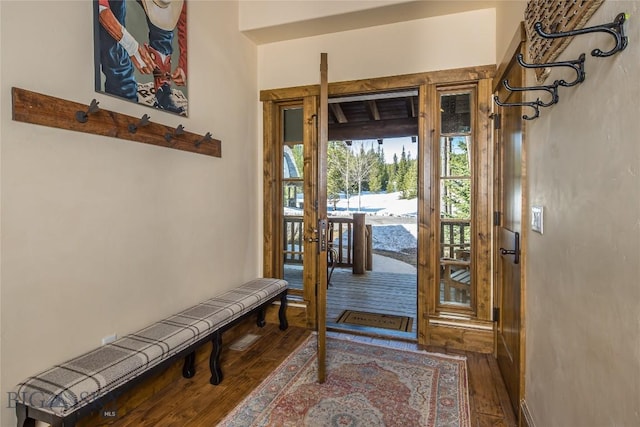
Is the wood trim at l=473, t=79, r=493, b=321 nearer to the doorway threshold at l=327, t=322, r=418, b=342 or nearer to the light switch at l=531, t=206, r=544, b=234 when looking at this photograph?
the doorway threshold at l=327, t=322, r=418, b=342

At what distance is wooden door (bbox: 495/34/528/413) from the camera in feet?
5.94

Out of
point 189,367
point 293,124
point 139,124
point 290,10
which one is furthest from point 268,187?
point 189,367

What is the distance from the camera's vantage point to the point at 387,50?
2912 mm

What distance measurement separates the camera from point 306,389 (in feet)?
7.13

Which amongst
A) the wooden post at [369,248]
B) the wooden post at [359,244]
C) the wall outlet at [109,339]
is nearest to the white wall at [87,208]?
the wall outlet at [109,339]

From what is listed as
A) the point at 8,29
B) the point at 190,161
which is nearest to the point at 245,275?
the point at 190,161

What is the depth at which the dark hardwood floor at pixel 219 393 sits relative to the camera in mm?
1865

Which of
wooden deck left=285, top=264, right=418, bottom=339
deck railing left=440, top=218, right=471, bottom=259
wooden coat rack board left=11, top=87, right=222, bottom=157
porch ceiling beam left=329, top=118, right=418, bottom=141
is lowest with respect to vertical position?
wooden deck left=285, top=264, right=418, bottom=339

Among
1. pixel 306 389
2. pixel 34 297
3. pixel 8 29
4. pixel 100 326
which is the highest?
pixel 8 29

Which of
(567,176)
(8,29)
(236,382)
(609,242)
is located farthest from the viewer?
(236,382)

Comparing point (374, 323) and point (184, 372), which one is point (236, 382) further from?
point (374, 323)

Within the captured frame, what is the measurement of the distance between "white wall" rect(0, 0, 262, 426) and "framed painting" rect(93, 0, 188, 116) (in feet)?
0.20

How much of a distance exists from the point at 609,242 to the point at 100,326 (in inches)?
88.8

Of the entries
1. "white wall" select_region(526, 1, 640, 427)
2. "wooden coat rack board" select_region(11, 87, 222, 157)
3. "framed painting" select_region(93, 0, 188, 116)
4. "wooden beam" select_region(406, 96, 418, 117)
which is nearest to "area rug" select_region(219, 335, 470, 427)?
"white wall" select_region(526, 1, 640, 427)
